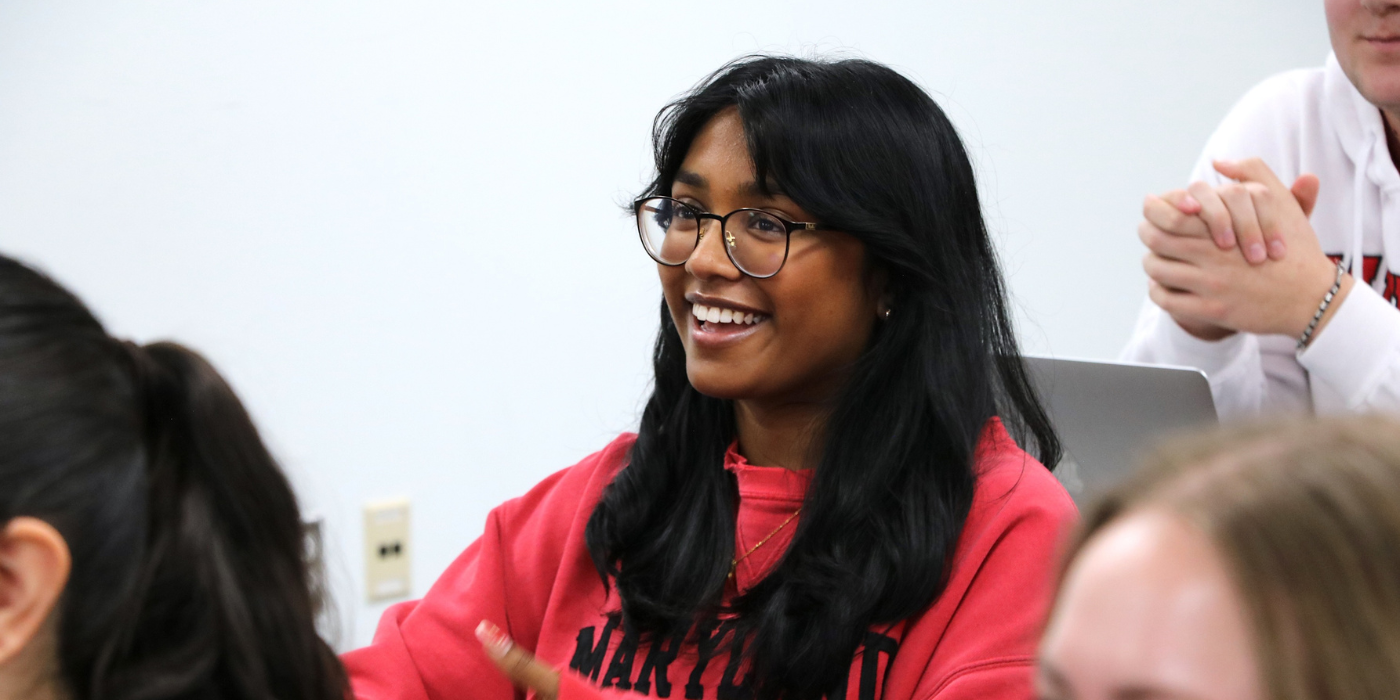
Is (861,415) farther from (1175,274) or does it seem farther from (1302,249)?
(1302,249)

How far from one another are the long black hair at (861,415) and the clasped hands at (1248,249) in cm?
31

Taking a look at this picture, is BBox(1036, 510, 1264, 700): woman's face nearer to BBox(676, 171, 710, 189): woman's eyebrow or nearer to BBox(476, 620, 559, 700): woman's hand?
BBox(476, 620, 559, 700): woman's hand

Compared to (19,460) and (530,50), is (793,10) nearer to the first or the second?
(530,50)

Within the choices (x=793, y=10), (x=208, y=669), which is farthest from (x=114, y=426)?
(x=793, y=10)

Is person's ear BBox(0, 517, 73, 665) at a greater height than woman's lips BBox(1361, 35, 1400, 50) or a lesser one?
lesser

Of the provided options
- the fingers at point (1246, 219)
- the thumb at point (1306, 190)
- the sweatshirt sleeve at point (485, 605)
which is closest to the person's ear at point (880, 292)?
the sweatshirt sleeve at point (485, 605)

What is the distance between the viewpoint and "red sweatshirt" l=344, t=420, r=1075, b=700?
111cm

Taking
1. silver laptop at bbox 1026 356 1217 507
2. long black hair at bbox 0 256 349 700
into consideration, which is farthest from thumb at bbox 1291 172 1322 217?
long black hair at bbox 0 256 349 700

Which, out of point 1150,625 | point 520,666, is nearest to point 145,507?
point 520,666

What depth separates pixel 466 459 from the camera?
222cm

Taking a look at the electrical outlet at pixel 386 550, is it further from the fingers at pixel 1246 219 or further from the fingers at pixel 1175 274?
the fingers at pixel 1246 219

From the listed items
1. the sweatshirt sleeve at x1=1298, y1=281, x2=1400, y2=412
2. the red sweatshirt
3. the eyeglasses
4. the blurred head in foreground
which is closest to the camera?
the blurred head in foreground

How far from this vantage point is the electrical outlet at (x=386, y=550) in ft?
7.06

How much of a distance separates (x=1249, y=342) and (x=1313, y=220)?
218 mm
